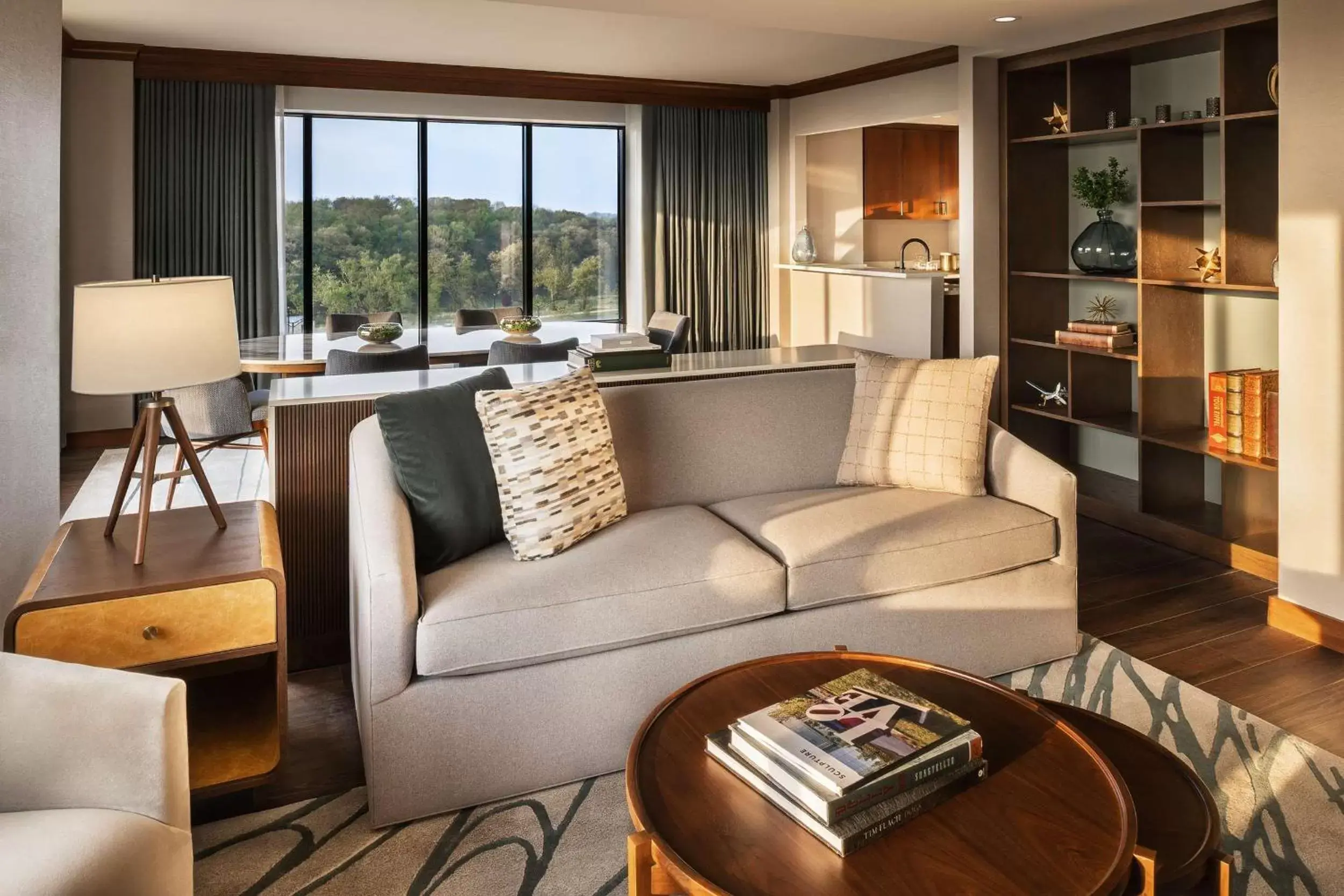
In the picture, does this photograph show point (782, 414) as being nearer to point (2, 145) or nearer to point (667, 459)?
point (667, 459)

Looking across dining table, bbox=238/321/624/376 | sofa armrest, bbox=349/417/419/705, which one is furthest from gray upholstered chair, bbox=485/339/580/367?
sofa armrest, bbox=349/417/419/705

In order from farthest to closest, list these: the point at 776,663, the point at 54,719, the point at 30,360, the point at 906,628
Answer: the point at 906,628 < the point at 30,360 < the point at 776,663 < the point at 54,719

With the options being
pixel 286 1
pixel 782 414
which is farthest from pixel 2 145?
pixel 286 1

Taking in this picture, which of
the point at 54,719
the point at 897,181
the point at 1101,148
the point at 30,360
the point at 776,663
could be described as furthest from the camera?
the point at 897,181

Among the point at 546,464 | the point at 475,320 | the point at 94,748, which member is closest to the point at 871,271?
the point at 475,320

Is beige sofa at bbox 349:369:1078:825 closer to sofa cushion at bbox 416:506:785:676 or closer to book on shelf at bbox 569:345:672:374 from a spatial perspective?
sofa cushion at bbox 416:506:785:676

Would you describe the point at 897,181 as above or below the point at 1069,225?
above

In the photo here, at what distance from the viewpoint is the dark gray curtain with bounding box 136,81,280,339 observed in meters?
6.54

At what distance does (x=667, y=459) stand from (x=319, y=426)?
1056 millimetres

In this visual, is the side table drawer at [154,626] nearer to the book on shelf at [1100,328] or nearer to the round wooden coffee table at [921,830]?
the round wooden coffee table at [921,830]

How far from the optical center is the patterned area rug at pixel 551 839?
208cm

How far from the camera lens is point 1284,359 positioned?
3379 millimetres

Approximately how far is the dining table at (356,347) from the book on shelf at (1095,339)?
2.43 metres

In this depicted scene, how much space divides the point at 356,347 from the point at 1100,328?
11.9ft
